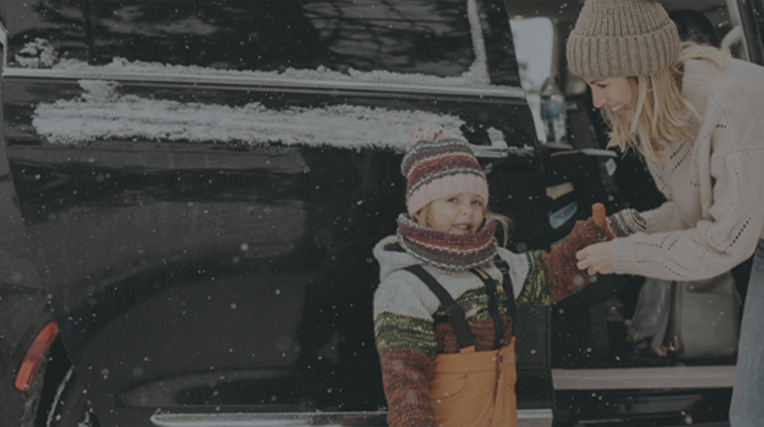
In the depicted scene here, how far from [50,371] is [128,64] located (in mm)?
851

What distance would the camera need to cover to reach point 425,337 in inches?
76.4

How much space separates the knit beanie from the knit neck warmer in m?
0.46

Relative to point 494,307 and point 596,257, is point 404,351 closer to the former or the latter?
point 494,307

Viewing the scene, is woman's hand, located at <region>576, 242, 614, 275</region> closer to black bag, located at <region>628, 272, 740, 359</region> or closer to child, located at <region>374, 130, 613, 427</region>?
child, located at <region>374, 130, 613, 427</region>

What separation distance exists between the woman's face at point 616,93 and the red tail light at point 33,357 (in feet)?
4.93

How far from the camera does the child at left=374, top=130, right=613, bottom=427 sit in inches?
76.5

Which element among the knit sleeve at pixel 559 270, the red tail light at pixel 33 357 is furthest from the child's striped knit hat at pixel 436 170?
the red tail light at pixel 33 357

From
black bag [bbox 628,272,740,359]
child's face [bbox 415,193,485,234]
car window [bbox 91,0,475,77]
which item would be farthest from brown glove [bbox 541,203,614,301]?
black bag [bbox 628,272,740,359]

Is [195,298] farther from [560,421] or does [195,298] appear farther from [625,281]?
[625,281]

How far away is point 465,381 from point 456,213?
0.41 meters

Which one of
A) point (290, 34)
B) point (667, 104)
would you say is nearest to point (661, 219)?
point (667, 104)

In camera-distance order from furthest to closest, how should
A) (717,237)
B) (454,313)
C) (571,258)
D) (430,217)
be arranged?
1. (571,258)
2. (430,217)
3. (454,313)
4. (717,237)

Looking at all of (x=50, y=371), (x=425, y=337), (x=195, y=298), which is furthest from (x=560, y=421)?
(x=50, y=371)

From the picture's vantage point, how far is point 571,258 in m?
2.20
